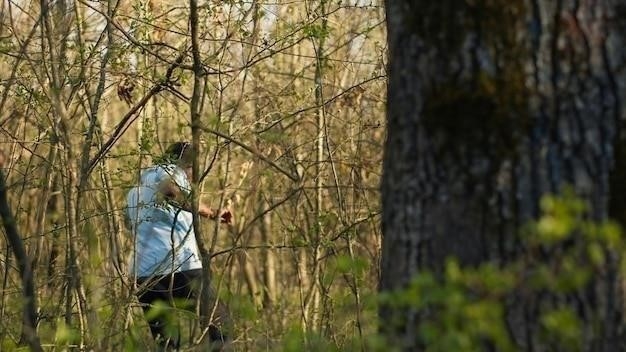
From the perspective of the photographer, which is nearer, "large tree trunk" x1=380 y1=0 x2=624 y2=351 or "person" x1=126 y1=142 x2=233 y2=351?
"large tree trunk" x1=380 y1=0 x2=624 y2=351

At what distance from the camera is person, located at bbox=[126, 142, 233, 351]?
6.04m

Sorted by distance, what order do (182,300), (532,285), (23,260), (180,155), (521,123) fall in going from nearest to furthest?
(532,285)
(521,123)
(23,260)
(182,300)
(180,155)

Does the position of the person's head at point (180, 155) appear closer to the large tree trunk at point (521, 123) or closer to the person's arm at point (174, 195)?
the person's arm at point (174, 195)

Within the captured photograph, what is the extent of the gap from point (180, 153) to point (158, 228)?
85 centimetres

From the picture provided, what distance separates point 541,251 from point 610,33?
1.80ft

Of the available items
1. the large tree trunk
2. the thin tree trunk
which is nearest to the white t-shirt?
the thin tree trunk

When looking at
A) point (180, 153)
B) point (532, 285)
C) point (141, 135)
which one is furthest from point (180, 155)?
point (532, 285)

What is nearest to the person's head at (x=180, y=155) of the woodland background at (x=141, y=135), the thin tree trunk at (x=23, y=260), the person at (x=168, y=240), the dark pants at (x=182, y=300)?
the person at (x=168, y=240)

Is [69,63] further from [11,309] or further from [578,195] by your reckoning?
[578,195]

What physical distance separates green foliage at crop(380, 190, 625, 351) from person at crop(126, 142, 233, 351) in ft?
10.4

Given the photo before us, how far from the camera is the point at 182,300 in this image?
523 centimetres

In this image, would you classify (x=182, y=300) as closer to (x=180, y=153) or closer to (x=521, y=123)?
(x=180, y=153)

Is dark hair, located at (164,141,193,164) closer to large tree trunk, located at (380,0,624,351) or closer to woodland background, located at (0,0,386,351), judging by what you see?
woodland background, located at (0,0,386,351)

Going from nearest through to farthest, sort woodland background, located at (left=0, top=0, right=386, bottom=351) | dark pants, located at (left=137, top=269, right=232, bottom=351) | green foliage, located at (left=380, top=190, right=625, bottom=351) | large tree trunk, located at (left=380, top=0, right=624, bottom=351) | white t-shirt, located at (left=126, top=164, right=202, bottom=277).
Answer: green foliage, located at (left=380, top=190, right=625, bottom=351), large tree trunk, located at (left=380, top=0, right=624, bottom=351), dark pants, located at (left=137, top=269, right=232, bottom=351), woodland background, located at (left=0, top=0, right=386, bottom=351), white t-shirt, located at (left=126, top=164, right=202, bottom=277)
